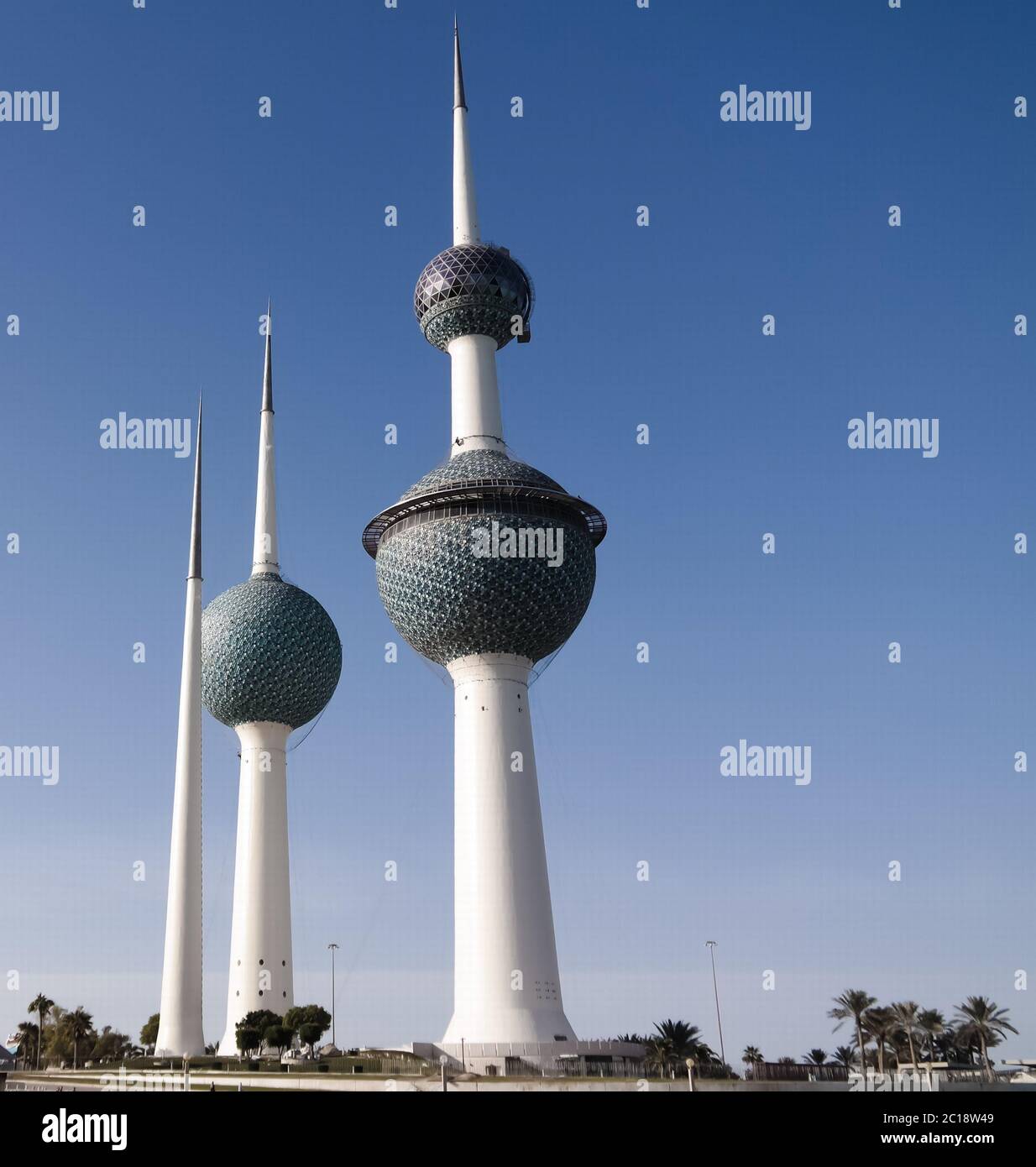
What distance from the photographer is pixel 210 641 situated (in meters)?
101

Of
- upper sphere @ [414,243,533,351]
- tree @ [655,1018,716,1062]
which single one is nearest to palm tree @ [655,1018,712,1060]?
tree @ [655,1018,716,1062]

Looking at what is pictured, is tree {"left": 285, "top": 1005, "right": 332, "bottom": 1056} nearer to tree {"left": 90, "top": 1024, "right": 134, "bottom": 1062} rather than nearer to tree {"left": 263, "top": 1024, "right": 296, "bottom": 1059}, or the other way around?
tree {"left": 263, "top": 1024, "right": 296, "bottom": 1059}

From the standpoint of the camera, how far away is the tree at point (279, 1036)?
80.3m

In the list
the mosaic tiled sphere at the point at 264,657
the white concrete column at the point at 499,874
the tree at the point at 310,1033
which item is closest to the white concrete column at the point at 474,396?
the white concrete column at the point at 499,874

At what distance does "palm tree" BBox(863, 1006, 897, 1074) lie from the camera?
10112 centimetres

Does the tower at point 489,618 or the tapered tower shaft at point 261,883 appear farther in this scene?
the tapered tower shaft at point 261,883

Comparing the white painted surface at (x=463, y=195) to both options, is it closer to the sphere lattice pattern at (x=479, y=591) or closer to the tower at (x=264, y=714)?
the sphere lattice pattern at (x=479, y=591)

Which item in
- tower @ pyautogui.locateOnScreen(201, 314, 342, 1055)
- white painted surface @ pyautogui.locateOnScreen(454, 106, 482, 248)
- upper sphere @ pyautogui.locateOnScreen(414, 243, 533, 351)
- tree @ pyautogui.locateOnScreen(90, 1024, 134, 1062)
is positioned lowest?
tree @ pyautogui.locateOnScreen(90, 1024, 134, 1062)

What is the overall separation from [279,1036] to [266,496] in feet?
153

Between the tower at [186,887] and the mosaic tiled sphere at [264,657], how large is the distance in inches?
558

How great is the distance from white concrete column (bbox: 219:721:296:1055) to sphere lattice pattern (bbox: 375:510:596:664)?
2163cm
